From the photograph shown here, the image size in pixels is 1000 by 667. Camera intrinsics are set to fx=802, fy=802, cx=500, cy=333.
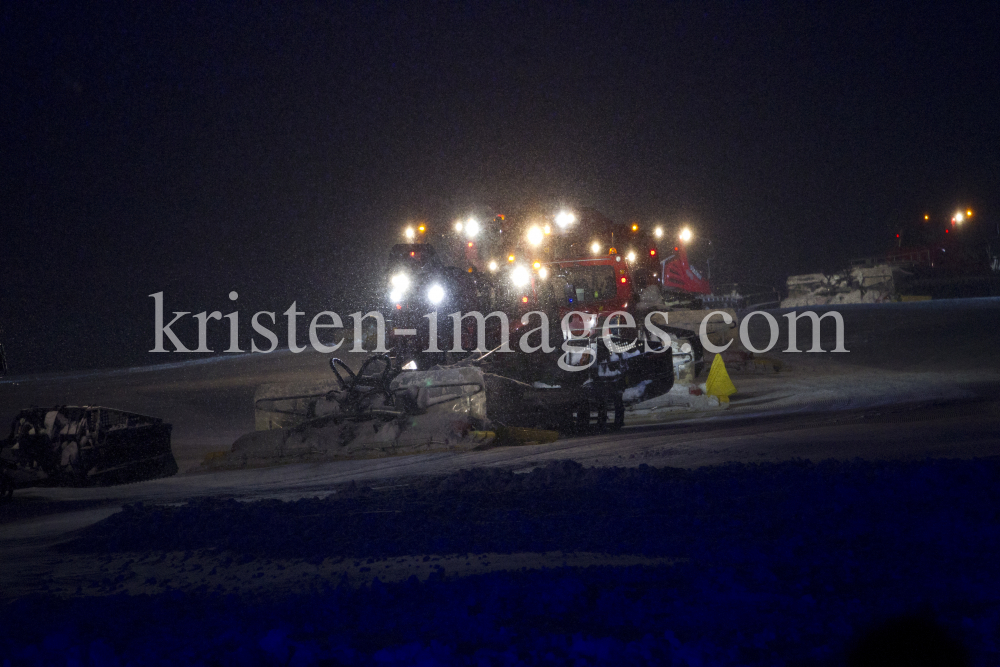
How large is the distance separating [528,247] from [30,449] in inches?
566

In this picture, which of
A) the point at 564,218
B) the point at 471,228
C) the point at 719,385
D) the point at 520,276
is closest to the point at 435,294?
the point at 520,276

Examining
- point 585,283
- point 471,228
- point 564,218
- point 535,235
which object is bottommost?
point 585,283

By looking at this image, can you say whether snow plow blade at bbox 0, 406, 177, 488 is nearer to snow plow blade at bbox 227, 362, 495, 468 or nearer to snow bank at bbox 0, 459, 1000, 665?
snow plow blade at bbox 227, 362, 495, 468

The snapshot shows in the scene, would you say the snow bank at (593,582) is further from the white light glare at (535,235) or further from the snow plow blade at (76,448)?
the white light glare at (535,235)

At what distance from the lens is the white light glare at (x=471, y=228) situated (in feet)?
70.8

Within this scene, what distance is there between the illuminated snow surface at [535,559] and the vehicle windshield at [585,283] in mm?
9154

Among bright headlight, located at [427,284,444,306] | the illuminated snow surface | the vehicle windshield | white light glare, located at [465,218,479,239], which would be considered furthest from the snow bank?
white light glare, located at [465,218,479,239]

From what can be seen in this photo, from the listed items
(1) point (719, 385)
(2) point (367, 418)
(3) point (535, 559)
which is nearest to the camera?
(3) point (535, 559)

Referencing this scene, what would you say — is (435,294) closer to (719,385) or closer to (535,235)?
(535,235)

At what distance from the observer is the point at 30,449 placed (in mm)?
8070

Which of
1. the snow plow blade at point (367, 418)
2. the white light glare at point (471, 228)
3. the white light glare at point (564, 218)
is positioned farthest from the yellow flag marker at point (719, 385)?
the white light glare at point (471, 228)

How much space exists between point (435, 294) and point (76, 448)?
992 centimetres

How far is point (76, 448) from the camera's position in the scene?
26.6ft

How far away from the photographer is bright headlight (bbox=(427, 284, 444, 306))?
57.0ft
